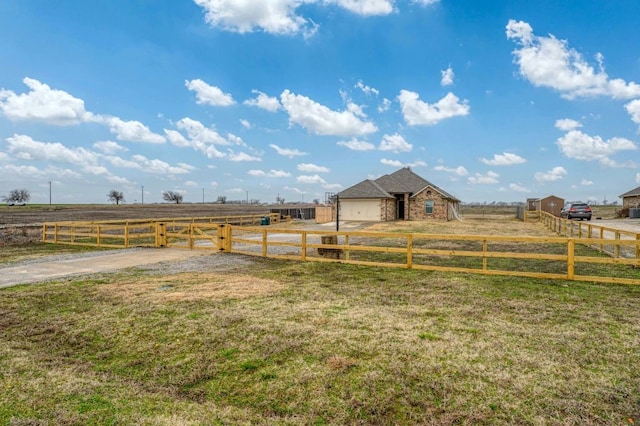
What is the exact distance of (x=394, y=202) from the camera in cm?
3725

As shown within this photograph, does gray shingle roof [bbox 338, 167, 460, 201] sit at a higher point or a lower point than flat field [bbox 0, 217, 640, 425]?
higher

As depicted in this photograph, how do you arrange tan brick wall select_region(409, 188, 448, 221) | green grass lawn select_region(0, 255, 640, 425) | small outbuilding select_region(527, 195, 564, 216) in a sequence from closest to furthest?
green grass lawn select_region(0, 255, 640, 425) → tan brick wall select_region(409, 188, 448, 221) → small outbuilding select_region(527, 195, 564, 216)

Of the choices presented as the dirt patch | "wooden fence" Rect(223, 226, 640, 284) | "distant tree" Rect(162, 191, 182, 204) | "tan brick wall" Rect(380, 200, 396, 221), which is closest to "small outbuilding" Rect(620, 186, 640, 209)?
"tan brick wall" Rect(380, 200, 396, 221)

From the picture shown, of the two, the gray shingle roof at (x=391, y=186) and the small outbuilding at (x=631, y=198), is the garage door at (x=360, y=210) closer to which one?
the gray shingle roof at (x=391, y=186)

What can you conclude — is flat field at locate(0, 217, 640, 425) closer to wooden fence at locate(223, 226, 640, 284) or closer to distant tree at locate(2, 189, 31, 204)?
wooden fence at locate(223, 226, 640, 284)

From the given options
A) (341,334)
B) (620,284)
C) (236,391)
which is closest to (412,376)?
(341,334)

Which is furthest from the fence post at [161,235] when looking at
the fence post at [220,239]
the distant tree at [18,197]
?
the distant tree at [18,197]

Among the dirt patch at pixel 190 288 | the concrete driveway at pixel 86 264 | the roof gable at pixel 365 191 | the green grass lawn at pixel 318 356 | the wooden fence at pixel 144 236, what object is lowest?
the green grass lawn at pixel 318 356

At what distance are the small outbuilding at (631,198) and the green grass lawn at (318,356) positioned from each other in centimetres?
3915

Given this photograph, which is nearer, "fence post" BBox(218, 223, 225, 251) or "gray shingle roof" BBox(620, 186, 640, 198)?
"fence post" BBox(218, 223, 225, 251)

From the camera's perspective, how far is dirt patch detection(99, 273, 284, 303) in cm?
693

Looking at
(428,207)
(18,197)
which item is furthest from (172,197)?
(428,207)

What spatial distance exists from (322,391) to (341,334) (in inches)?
57.4

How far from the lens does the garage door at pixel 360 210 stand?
35.7 metres
